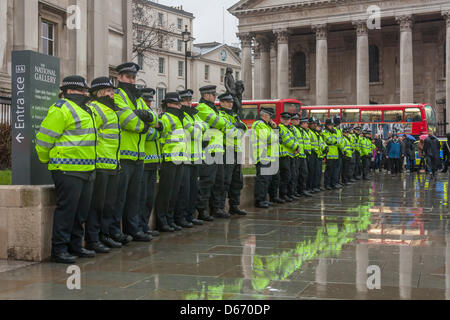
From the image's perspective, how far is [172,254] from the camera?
6945 mm

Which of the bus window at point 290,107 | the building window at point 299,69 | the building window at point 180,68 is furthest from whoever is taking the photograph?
the building window at point 180,68

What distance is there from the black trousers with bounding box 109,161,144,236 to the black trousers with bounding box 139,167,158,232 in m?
0.19

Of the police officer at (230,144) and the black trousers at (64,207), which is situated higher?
the police officer at (230,144)

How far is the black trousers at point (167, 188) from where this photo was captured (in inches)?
344

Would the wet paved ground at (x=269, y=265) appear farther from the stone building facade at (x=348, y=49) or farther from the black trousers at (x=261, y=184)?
the stone building facade at (x=348, y=49)

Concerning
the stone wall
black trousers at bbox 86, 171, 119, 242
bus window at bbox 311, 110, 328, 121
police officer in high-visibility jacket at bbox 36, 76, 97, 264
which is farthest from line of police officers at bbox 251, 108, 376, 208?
bus window at bbox 311, 110, 328, 121

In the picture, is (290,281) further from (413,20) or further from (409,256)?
(413,20)

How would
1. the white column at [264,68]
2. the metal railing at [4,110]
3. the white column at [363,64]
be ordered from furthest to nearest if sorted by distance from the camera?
the white column at [264,68] → the white column at [363,64] → the metal railing at [4,110]

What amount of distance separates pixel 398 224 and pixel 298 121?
5656 millimetres

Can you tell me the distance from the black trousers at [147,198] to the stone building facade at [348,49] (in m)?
45.8

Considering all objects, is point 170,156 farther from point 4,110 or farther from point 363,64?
point 363,64

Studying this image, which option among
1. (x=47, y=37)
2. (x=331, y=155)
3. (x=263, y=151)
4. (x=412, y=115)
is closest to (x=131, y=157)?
(x=263, y=151)

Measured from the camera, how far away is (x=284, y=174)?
43.4 ft

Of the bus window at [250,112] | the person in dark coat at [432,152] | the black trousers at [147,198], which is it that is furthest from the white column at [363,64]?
the black trousers at [147,198]
